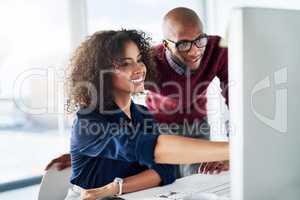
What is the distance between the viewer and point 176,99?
4.60 ft

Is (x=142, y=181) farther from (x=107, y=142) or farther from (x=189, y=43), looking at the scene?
(x=189, y=43)

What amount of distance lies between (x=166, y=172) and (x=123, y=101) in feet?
0.97

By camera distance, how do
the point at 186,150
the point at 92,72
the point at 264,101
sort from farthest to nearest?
the point at 186,150 < the point at 92,72 < the point at 264,101

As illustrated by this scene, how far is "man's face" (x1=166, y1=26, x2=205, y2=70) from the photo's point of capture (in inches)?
54.1

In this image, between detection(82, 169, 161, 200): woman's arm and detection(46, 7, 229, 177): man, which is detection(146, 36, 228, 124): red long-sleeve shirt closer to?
detection(46, 7, 229, 177): man

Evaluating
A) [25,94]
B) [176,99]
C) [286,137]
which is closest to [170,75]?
[176,99]

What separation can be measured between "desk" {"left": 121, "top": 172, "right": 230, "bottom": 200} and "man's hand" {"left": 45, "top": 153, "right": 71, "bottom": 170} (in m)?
0.21

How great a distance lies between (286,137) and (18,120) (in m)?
0.81

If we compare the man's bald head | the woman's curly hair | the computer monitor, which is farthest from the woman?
the computer monitor

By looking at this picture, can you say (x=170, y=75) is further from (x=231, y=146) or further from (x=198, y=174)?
(x=231, y=146)

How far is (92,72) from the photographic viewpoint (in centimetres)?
121

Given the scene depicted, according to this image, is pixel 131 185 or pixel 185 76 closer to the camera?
pixel 131 185

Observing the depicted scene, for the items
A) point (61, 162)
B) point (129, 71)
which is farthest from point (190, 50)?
point (61, 162)

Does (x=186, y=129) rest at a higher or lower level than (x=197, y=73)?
lower
